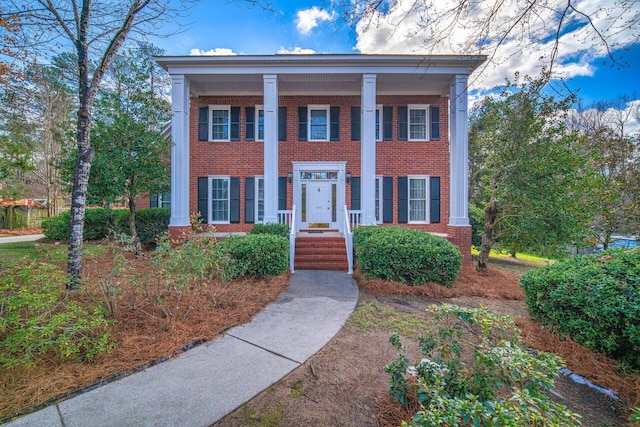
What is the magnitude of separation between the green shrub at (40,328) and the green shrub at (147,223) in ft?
24.0

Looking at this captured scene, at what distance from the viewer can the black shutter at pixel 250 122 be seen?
11000 mm

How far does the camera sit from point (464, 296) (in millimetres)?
5707

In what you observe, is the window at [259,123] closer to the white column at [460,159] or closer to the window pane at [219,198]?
the window pane at [219,198]

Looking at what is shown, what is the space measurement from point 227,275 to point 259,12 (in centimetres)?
505

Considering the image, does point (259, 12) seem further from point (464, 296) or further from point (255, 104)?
point (464, 296)

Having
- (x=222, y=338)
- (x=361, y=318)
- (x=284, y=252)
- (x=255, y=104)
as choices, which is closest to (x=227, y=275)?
(x=284, y=252)

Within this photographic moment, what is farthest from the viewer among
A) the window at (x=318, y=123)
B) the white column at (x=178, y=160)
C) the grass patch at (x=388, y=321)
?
the window at (x=318, y=123)

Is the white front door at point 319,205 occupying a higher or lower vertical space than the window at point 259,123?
lower

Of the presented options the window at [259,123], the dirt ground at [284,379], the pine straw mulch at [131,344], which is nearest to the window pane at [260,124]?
the window at [259,123]

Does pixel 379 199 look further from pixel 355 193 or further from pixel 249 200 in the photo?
pixel 249 200

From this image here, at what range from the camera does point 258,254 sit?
6.16 m

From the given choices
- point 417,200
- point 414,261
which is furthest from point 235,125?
point 414,261

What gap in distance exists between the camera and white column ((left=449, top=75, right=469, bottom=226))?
8.85m

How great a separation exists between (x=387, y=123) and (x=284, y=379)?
407 inches
